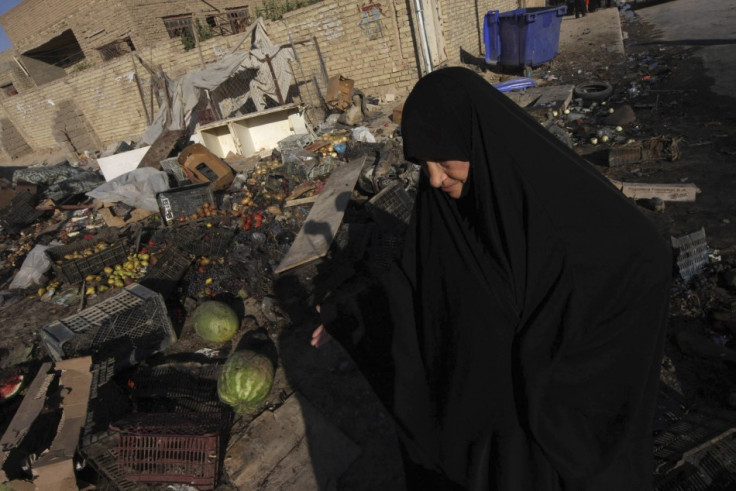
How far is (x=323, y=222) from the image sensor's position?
219 inches

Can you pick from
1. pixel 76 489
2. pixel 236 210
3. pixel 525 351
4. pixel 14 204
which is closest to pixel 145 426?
pixel 76 489

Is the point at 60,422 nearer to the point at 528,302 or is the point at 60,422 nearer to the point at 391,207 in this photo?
the point at 528,302

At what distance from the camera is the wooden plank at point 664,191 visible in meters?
4.98

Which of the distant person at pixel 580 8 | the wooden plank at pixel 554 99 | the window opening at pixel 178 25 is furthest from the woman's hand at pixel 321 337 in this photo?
the distant person at pixel 580 8

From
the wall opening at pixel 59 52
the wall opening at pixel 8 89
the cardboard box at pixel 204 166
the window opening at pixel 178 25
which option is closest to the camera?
the cardboard box at pixel 204 166

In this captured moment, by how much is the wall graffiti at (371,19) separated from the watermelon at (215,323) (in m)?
9.87

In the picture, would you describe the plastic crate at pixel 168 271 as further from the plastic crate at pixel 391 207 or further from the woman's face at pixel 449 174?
the woman's face at pixel 449 174

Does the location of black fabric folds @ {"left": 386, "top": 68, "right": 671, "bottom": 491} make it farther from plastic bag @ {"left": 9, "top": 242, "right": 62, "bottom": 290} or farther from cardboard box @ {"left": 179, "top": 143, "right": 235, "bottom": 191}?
cardboard box @ {"left": 179, "top": 143, "right": 235, "bottom": 191}

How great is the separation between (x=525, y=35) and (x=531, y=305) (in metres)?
13.1

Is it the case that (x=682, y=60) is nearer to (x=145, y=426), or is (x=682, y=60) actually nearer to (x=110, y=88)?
(x=145, y=426)

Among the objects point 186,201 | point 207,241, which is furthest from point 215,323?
point 186,201

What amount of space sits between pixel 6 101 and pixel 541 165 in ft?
90.3

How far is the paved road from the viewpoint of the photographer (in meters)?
8.74

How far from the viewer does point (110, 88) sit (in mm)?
15508
